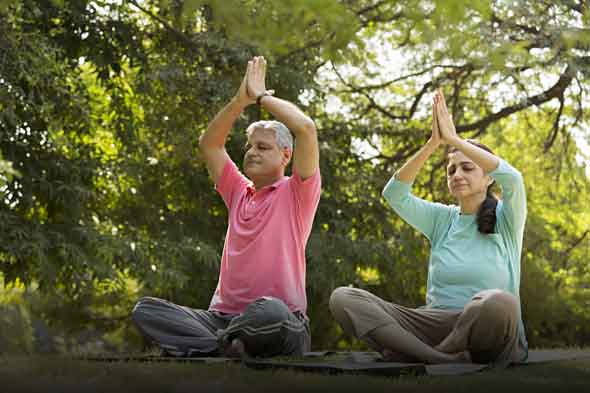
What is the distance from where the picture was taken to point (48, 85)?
25.8ft

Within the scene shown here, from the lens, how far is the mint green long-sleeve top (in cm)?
359

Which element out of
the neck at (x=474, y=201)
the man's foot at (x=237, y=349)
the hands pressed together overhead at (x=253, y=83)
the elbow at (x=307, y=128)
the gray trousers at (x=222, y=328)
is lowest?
the man's foot at (x=237, y=349)

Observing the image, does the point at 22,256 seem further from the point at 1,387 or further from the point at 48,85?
the point at 1,387

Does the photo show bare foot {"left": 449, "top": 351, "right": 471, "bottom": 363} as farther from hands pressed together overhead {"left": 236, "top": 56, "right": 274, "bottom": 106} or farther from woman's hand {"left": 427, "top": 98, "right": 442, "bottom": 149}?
hands pressed together overhead {"left": 236, "top": 56, "right": 274, "bottom": 106}

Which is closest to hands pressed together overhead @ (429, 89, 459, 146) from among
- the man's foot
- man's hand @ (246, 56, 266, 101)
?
man's hand @ (246, 56, 266, 101)

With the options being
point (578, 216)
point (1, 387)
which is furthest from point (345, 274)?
point (1, 387)

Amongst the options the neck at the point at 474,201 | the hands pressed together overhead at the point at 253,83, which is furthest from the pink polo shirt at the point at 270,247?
the neck at the point at 474,201

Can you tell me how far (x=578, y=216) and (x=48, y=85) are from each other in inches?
246

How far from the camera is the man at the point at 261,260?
143 inches

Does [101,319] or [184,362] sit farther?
[101,319]

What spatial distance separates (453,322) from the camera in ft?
11.8

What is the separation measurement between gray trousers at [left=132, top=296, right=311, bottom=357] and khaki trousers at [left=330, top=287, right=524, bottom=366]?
0.75 feet

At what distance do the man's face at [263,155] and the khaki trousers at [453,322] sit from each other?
0.69 meters

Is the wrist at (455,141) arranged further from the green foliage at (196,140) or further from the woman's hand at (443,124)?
the green foliage at (196,140)
